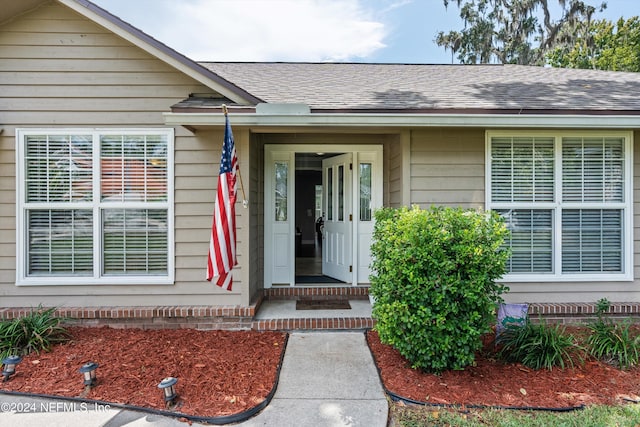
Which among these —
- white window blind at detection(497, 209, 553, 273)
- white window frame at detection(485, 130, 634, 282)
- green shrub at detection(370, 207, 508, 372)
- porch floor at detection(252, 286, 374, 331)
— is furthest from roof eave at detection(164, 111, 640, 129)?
porch floor at detection(252, 286, 374, 331)

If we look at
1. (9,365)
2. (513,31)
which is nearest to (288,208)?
(9,365)

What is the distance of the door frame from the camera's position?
17.3 feet

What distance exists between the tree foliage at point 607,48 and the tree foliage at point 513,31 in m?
0.78

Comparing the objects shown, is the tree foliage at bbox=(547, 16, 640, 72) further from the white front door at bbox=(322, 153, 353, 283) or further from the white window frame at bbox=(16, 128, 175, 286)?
the white window frame at bbox=(16, 128, 175, 286)

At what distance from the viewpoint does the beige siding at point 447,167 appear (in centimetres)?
432

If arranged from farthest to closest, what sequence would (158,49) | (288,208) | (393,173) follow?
(288,208) < (393,173) < (158,49)

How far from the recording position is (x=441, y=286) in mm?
2916

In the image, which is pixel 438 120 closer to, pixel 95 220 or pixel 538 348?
pixel 538 348

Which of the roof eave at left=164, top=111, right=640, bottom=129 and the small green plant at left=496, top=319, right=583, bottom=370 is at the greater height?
the roof eave at left=164, top=111, right=640, bottom=129

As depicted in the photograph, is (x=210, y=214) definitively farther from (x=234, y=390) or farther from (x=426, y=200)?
(x=426, y=200)

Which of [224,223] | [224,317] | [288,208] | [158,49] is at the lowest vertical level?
[224,317]

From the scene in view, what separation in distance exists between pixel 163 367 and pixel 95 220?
2040mm

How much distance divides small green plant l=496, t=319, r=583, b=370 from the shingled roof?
238 centimetres

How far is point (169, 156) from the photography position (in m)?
4.19
